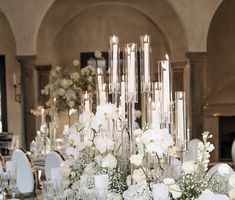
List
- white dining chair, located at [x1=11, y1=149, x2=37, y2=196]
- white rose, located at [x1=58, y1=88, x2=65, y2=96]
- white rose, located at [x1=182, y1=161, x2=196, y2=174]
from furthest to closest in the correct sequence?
white rose, located at [x1=58, y1=88, x2=65, y2=96] → white dining chair, located at [x1=11, y1=149, x2=37, y2=196] → white rose, located at [x1=182, y1=161, x2=196, y2=174]

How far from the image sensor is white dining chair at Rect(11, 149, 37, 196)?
5.36 meters

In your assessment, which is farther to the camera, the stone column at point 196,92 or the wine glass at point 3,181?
the stone column at point 196,92

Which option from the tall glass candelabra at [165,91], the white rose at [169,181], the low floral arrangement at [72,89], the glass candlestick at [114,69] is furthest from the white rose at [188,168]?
the low floral arrangement at [72,89]

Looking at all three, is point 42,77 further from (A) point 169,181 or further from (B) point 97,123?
(A) point 169,181

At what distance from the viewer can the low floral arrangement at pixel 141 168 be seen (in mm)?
2848

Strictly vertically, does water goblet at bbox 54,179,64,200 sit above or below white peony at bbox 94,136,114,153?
below

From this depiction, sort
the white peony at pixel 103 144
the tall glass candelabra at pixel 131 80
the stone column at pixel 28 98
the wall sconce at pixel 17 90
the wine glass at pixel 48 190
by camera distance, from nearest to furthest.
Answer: the tall glass candelabra at pixel 131 80
the white peony at pixel 103 144
the wine glass at pixel 48 190
the stone column at pixel 28 98
the wall sconce at pixel 17 90

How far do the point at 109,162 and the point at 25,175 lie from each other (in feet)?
8.00

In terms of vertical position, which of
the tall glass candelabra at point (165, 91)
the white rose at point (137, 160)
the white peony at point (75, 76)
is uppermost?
the white peony at point (75, 76)

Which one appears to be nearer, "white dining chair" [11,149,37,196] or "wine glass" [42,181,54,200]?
"wine glass" [42,181,54,200]

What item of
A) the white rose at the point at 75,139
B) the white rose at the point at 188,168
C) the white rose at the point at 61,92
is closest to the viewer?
the white rose at the point at 188,168

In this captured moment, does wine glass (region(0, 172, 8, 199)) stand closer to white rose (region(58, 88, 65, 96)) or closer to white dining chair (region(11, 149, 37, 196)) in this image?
white dining chair (region(11, 149, 37, 196))

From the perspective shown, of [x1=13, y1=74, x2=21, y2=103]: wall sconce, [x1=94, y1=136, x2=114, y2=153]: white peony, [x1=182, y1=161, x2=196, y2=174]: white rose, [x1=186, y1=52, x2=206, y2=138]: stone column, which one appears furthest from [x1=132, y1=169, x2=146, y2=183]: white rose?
[x1=13, y1=74, x2=21, y2=103]: wall sconce

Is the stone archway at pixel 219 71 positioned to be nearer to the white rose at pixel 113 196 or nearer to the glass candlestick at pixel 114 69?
the glass candlestick at pixel 114 69
